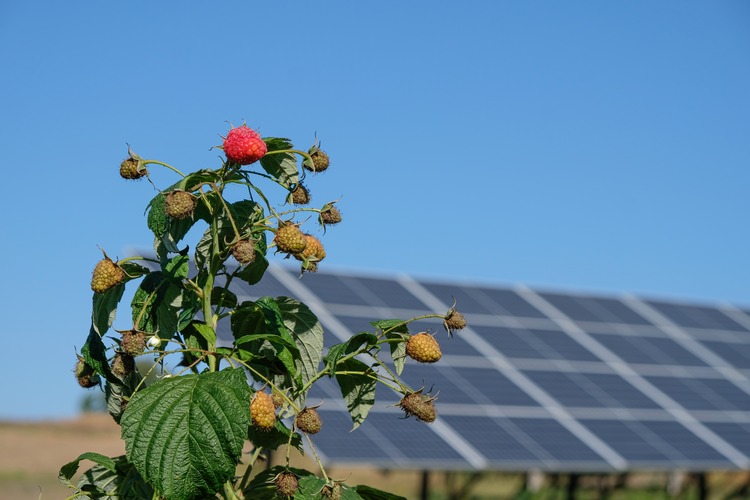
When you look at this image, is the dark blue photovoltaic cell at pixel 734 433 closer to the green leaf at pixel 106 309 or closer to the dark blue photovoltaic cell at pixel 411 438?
the dark blue photovoltaic cell at pixel 411 438

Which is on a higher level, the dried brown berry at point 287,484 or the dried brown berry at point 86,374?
the dried brown berry at point 86,374

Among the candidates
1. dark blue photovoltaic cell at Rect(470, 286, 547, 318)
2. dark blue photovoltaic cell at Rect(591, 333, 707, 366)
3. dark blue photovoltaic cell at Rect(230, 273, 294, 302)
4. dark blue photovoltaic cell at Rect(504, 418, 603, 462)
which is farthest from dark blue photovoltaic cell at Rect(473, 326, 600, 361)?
dark blue photovoltaic cell at Rect(230, 273, 294, 302)

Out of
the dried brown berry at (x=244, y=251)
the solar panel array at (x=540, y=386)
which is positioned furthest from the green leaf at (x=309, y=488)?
the solar panel array at (x=540, y=386)

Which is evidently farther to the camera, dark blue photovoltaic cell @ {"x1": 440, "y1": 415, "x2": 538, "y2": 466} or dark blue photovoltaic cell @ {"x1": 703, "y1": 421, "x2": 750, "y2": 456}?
dark blue photovoltaic cell @ {"x1": 703, "y1": 421, "x2": 750, "y2": 456}

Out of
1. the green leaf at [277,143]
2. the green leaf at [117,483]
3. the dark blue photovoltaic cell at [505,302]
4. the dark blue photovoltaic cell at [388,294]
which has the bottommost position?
the green leaf at [117,483]

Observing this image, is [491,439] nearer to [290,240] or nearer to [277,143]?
[277,143]

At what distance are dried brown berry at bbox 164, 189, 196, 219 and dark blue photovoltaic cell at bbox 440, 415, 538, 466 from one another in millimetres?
9046

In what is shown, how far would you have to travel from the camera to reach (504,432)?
11.9 meters

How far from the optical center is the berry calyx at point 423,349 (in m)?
2.54

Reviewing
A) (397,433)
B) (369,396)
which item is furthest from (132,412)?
(397,433)

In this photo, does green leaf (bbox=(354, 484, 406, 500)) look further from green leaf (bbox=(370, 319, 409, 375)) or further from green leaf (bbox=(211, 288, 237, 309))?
green leaf (bbox=(211, 288, 237, 309))

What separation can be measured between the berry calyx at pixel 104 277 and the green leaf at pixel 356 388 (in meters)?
0.62

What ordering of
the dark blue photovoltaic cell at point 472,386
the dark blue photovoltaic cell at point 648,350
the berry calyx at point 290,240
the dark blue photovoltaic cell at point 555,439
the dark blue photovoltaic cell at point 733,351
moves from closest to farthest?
the berry calyx at point 290,240 → the dark blue photovoltaic cell at point 555,439 → the dark blue photovoltaic cell at point 472,386 → the dark blue photovoltaic cell at point 648,350 → the dark blue photovoltaic cell at point 733,351

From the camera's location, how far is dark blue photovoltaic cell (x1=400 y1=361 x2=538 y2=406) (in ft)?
40.7
